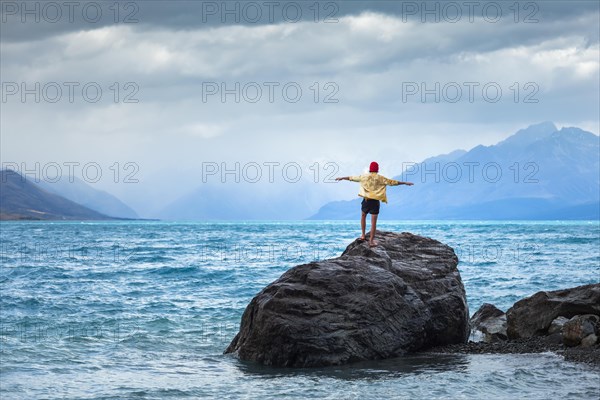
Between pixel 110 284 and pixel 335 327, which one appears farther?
pixel 110 284

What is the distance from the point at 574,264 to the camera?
48344 millimetres

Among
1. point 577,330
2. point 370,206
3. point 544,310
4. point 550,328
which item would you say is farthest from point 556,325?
point 370,206

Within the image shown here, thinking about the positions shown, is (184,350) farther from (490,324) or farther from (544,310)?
(544,310)

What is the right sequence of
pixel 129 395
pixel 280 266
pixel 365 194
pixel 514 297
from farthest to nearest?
pixel 280 266 → pixel 514 297 → pixel 365 194 → pixel 129 395

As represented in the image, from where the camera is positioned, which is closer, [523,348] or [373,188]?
[523,348]

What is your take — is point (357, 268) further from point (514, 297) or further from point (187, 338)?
point (514, 297)

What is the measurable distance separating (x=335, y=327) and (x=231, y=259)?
3584 centimetres

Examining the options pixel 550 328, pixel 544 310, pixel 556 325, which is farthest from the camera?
pixel 544 310

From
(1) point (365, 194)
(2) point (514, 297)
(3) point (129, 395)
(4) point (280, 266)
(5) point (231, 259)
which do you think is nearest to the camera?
(3) point (129, 395)

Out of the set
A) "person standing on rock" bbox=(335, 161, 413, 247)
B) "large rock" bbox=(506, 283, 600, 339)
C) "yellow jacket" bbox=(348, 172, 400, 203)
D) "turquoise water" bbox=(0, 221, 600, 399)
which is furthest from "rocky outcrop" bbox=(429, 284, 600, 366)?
"yellow jacket" bbox=(348, 172, 400, 203)

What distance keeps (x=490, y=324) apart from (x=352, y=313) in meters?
6.01

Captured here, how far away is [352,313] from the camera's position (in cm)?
1664

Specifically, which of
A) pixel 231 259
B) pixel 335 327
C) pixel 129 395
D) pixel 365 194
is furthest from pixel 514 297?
pixel 231 259

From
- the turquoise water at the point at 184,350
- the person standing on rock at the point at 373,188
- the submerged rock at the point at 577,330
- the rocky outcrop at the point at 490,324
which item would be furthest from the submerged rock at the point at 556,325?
the person standing on rock at the point at 373,188
